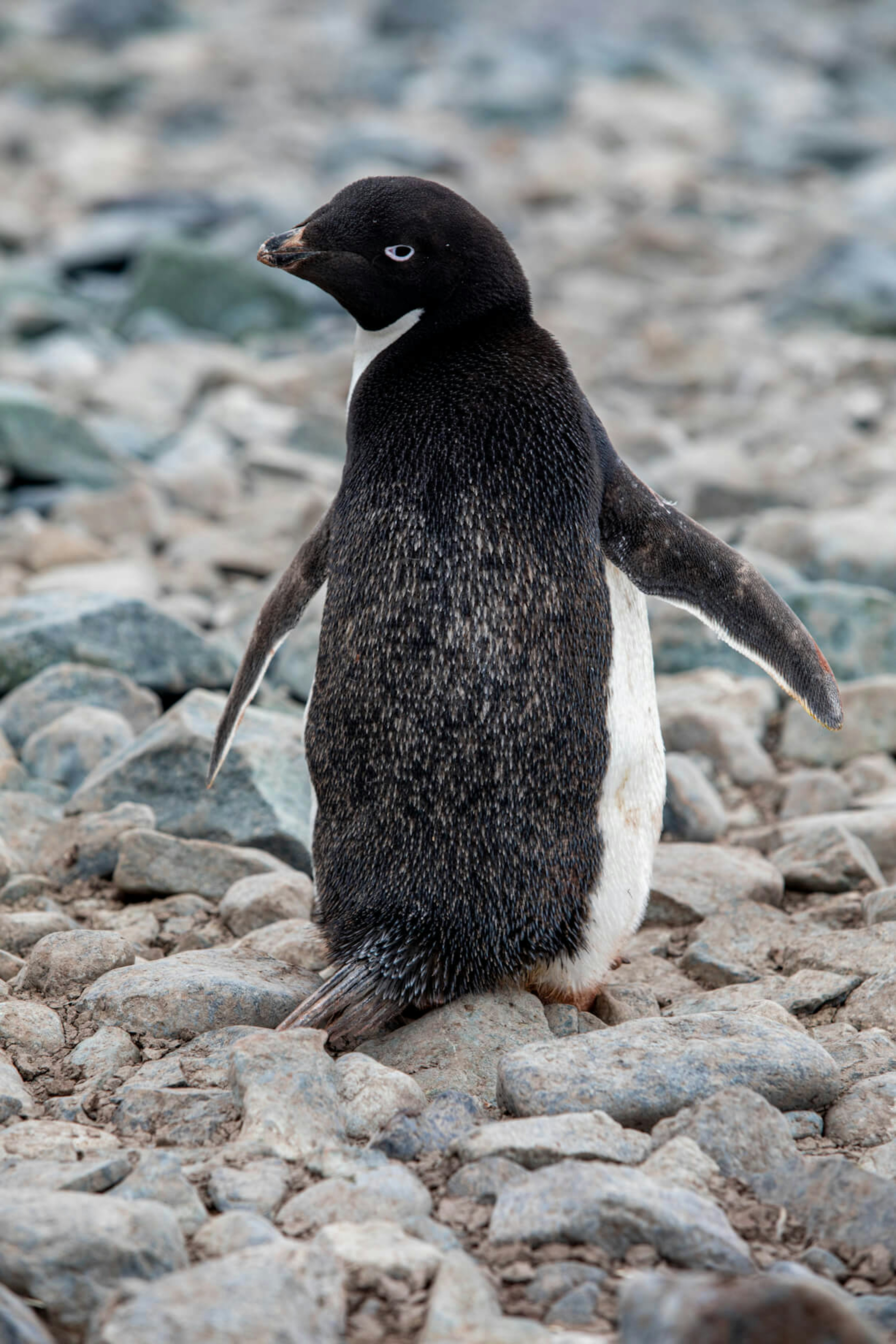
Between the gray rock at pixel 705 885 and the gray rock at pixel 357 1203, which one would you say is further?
the gray rock at pixel 705 885

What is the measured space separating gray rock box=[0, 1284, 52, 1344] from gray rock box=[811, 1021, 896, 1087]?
4.57ft

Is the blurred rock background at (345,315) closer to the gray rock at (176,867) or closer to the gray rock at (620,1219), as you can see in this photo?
the gray rock at (176,867)

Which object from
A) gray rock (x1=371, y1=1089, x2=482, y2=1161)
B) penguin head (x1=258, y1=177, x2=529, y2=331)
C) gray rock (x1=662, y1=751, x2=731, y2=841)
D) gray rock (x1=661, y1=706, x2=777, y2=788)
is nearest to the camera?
gray rock (x1=371, y1=1089, x2=482, y2=1161)

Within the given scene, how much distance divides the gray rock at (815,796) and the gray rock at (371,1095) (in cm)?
207

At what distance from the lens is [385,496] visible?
9.90 ft

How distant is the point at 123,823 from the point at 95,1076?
3.75 feet

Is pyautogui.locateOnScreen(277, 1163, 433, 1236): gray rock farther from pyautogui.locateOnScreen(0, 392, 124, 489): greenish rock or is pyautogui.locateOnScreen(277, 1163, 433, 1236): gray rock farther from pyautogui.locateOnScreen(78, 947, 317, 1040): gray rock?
pyautogui.locateOnScreen(0, 392, 124, 489): greenish rock

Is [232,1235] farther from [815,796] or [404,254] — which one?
[815,796]

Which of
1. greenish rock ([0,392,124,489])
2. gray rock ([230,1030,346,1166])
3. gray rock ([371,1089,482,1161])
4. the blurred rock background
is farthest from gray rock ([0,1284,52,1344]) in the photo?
greenish rock ([0,392,124,489])

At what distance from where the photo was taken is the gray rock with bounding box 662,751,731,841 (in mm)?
4016

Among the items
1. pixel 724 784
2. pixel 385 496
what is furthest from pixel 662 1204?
pixel 724 784

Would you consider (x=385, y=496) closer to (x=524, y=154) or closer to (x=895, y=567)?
(x=895, y=567)

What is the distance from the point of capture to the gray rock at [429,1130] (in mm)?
2252

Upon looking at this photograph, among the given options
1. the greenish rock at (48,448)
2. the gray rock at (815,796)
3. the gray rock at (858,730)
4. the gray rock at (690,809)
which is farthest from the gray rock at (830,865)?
the greenish rock at (48,448)
